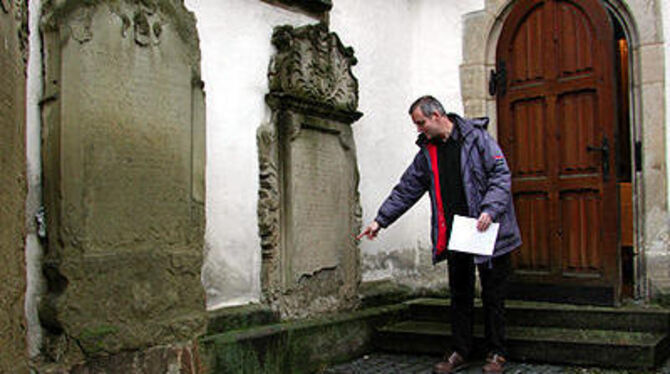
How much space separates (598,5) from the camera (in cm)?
550

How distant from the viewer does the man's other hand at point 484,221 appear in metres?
3.99

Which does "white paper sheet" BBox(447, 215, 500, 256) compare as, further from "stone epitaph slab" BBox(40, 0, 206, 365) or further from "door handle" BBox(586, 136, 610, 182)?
"door handle" BBox(586, 136, 610, 182)

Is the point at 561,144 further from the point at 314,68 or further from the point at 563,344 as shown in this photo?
the point at 314,68

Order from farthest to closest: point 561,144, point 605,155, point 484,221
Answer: point 561,144 < point 605,155 < point 484,221

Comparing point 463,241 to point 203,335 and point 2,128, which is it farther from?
point 2,128

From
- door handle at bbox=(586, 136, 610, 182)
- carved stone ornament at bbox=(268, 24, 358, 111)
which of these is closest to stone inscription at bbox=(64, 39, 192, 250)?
carved stone ornament at bbox=(268, 24, 358, 111)

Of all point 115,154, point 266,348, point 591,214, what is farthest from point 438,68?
point 115,154

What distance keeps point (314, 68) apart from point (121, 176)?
197cm

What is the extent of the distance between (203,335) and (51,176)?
50.1 inches

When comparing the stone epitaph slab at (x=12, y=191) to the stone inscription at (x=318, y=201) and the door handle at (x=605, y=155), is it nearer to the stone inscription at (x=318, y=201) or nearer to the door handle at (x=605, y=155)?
the stone inscription at (x=318, y=201)

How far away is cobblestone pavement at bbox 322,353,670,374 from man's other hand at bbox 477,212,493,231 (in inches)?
39.0

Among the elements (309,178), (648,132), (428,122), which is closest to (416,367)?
(309,178)

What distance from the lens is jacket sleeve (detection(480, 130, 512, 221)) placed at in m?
4.04

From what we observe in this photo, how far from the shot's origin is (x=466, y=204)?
425cm
